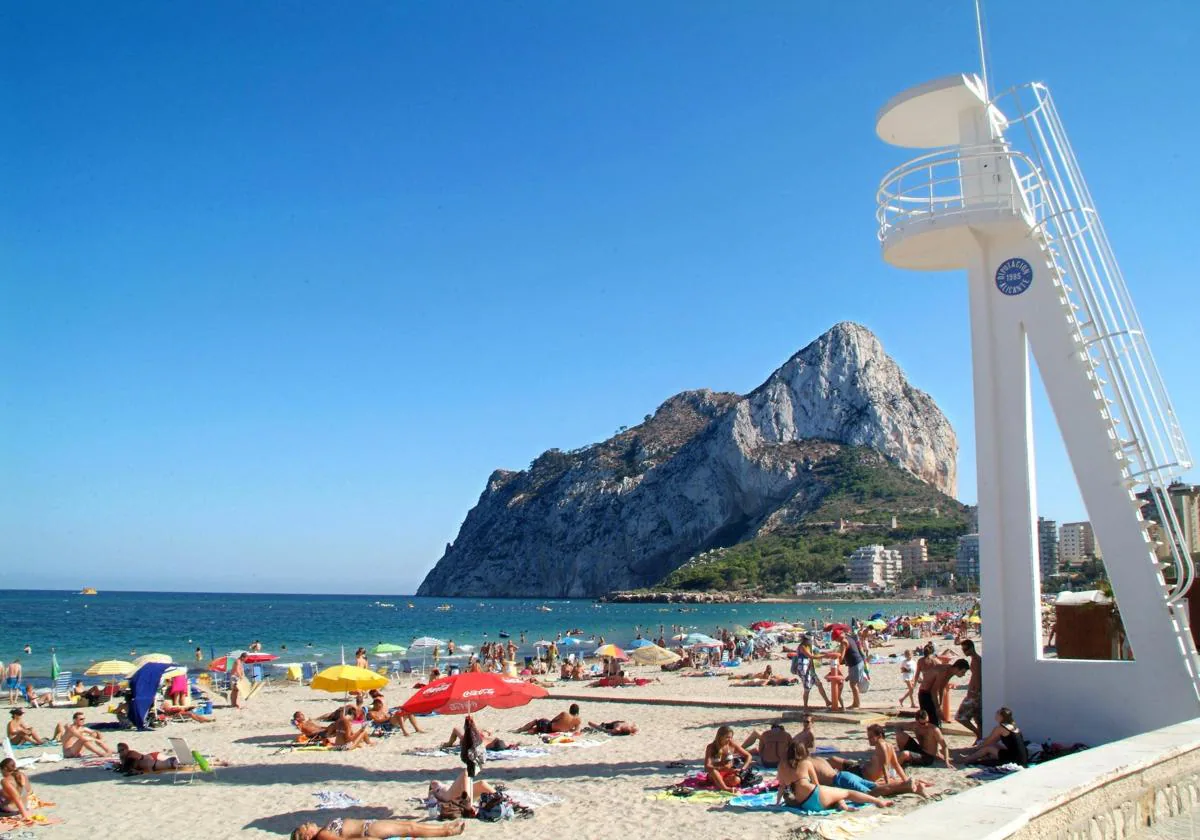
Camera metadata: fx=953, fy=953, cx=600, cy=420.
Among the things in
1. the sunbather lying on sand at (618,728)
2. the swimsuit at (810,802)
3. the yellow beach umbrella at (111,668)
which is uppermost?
the swimsuit at (810,802)

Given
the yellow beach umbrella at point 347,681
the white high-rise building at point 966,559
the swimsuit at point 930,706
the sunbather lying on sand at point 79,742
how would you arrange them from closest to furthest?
1. the swimsuit at point 930,706
2. the sunbather lying on sand at point 79,742
3. the yellow beach umbrella at point 347,681
4. the white high-rise building at point 966,559

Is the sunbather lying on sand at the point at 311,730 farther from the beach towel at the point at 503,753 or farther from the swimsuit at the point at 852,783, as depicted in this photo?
the swimsuit at the point at 852,783

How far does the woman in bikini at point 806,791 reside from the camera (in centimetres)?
848

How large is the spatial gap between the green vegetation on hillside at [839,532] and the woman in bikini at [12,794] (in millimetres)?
112485

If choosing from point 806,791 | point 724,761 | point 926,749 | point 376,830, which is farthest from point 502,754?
point 926,749

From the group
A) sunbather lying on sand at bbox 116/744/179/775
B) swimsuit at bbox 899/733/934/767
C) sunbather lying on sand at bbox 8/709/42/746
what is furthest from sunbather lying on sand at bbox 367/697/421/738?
swimsuit at bbox 899/733/934/767

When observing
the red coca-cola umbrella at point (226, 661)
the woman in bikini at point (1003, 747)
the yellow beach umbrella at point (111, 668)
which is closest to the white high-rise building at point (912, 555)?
the red coca-cola umbrella at point (226, 661)

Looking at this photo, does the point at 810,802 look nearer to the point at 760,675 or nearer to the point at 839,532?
the point at 760,675

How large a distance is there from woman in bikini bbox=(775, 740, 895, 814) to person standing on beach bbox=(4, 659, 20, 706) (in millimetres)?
22416

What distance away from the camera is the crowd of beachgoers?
899 centimetres

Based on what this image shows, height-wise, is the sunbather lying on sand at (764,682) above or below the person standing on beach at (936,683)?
below

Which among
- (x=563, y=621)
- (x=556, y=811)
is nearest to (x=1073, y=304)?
(x=556, y=811)

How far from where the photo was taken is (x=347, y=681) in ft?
49.8

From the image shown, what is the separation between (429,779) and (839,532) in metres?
119
